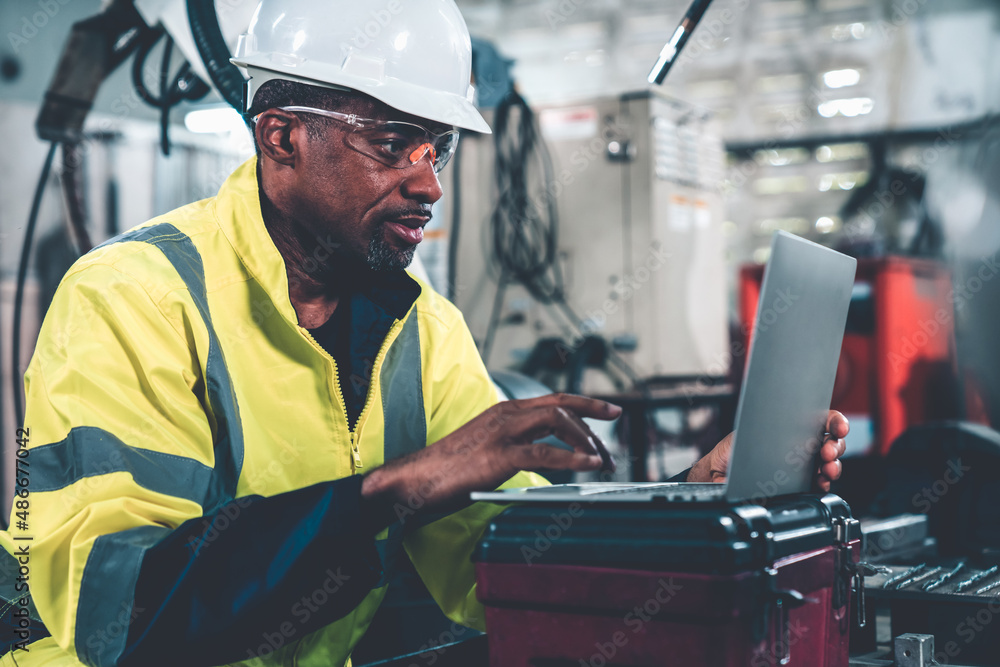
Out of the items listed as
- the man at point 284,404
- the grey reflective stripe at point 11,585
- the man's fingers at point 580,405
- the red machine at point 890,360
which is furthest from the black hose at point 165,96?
the red machine at point 890,360

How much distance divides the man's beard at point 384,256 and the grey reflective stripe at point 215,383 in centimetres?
24

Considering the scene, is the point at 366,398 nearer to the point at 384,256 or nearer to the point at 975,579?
the point at 384,256

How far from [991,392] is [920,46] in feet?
7.88

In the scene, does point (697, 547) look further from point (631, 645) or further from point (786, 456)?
point (786, 456)

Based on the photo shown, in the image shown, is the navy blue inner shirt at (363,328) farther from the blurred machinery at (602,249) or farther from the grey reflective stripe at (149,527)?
the blurred machinery at (602,249)

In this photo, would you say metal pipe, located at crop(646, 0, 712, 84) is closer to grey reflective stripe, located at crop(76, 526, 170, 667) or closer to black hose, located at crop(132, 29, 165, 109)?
grey reflective stripe, located at crop(76, 526, 170, 667)

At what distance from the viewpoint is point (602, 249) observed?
3.11 metres

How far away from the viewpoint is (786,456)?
3.08ft

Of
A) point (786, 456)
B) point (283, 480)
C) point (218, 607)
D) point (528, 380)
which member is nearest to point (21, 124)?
point (528, 380)

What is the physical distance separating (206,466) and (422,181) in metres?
0.49

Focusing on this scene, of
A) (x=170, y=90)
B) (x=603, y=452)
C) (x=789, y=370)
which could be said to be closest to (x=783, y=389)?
(x=789, y=370)

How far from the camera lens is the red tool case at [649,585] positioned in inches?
29.7

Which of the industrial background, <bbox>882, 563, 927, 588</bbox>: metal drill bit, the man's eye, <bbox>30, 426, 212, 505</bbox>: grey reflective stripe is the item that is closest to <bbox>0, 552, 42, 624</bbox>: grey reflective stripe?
<bbox>30, 426, 212, 505</bbox>: grey reflective stripe

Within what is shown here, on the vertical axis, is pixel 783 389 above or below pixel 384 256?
below
